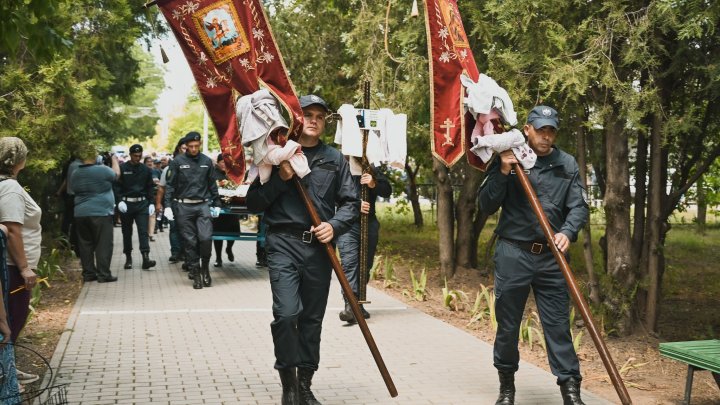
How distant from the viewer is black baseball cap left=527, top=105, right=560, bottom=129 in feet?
19.6

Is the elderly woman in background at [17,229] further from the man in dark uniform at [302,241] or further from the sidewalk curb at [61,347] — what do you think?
the man in dark uniform at [302,241]

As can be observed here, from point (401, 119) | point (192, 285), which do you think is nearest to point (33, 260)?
point (401, 119)

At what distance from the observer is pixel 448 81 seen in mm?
6527

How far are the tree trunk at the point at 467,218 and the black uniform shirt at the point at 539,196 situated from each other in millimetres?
7381

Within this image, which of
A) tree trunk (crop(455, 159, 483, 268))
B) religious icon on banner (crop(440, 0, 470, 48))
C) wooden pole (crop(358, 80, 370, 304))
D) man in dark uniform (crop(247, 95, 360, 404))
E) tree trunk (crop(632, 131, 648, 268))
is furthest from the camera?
tree trunk (crop(455, 159, 483, 268))

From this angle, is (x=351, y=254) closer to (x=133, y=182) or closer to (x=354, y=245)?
(x=354, y=245)

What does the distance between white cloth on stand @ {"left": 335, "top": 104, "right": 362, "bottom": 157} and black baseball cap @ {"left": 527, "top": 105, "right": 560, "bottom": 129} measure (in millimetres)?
3311

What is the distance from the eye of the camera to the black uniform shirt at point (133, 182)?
557 inches

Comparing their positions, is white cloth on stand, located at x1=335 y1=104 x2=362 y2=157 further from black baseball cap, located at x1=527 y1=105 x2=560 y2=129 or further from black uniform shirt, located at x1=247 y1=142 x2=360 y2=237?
black baseball cap, located at x1=527 y1=105 x2=560 y2=129

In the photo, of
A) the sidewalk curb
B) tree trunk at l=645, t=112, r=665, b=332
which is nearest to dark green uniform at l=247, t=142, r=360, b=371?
the sidewalk curb

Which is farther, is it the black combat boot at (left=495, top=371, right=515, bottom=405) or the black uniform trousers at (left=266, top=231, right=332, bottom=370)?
the black combat boot at (left=495, top=371, right=515, bottom=405)

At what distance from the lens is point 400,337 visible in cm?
891

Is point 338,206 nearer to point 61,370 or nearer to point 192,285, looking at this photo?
point 61,370

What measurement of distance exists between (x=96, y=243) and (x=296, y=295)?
7.55 m
